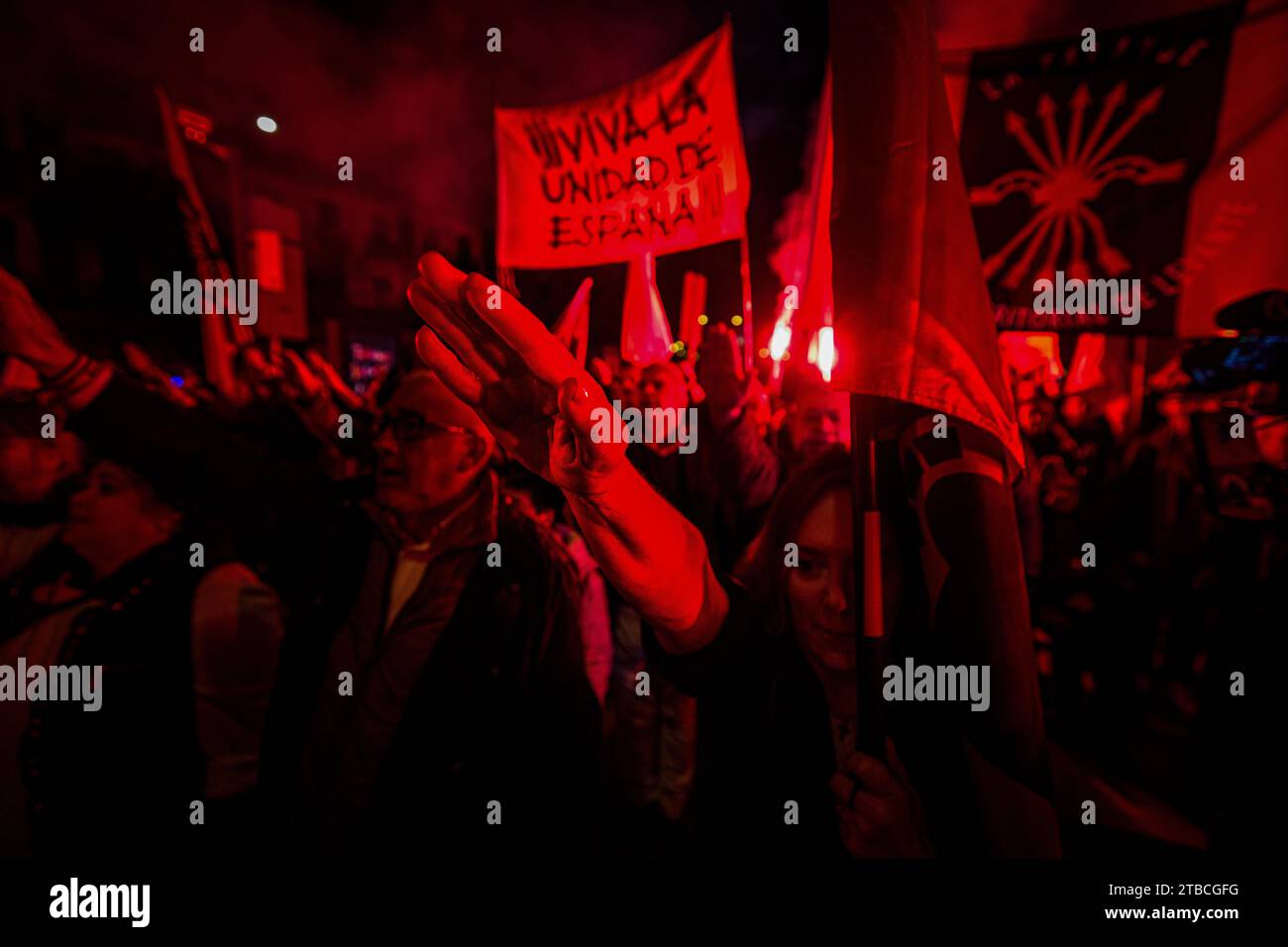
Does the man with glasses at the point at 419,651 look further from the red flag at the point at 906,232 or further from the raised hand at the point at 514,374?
the red flag at the point at 906,232

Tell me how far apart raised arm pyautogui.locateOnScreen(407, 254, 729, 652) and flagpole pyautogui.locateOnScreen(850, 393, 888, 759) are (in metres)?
0.35

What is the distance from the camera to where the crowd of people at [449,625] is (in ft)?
4.41

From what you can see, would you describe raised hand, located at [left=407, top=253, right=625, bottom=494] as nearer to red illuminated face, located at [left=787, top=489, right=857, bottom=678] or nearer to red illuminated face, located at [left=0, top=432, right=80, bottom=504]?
red illuminated face, located at [left=787, top=489, right=857, bottom=678]

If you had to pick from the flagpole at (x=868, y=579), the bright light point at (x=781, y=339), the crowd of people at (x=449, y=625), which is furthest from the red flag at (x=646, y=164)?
the flagpole at (x=868, y=579)

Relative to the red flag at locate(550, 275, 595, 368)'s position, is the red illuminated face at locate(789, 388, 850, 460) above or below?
below

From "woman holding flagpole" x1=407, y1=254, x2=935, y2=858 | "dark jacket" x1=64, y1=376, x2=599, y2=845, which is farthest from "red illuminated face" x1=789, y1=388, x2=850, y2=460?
"dark jacket" x1=64, y1=376, x2=599, y2=845

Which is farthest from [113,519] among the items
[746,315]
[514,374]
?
[746,315]

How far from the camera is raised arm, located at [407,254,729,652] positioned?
45.7 inches

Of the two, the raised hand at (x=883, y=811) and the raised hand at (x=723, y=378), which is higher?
the raised hand at (x=723, y=378)

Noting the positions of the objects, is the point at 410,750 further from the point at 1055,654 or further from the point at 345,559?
the point at 1055,654

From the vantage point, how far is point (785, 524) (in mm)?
1738

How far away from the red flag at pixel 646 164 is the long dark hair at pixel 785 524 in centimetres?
200
